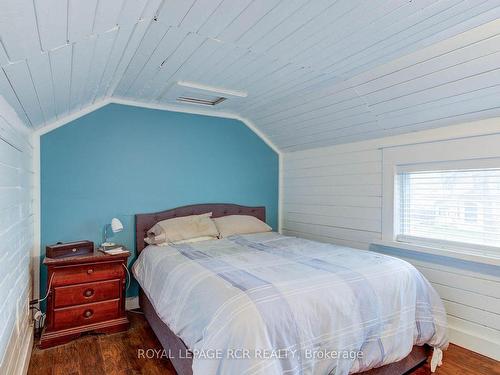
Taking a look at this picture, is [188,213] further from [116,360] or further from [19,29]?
[19,29]

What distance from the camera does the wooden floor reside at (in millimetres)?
2062

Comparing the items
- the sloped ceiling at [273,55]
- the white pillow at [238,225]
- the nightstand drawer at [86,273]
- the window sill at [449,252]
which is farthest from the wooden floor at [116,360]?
the sloped ceiling at [273,55]

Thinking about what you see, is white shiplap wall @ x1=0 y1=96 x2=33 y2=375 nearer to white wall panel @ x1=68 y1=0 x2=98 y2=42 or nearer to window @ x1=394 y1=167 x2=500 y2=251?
white wall panel @ x1=68 y1=0 x2=98 y2=42

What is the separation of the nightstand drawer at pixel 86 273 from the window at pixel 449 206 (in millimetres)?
2611

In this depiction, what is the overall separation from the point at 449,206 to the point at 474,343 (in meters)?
1.07

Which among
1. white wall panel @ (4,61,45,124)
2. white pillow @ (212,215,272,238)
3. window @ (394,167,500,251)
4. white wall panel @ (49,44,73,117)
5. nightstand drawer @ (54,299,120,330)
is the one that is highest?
white wall panel @ (49,44,73,117)

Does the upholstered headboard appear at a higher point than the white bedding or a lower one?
higher

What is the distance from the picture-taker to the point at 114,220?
9.22 feet

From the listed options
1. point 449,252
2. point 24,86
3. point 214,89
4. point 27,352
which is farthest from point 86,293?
point 449,252

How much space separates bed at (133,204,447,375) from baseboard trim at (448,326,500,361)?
0.42 meters

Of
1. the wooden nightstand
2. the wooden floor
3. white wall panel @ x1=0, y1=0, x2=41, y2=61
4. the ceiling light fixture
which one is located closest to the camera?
white wall panel @ x1=0, y1=0, x2=41, y2=61

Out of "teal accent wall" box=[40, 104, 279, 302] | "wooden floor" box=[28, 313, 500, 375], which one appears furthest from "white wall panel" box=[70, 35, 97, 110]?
"wooden floor" box=[28, 313, 500, 375]

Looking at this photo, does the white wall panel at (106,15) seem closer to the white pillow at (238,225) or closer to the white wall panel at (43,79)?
the white wall panel at (43,79)

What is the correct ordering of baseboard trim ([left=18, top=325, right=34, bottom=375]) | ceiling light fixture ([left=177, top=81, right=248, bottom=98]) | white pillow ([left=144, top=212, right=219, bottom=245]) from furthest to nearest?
white pillow ([left=144, top=212, right=219, bottom=245]) < ceiling light fixture ([left=177, top=81, right=248, bottom=98]) < baseboard trim ([left=18, top=325, right=34, bottom=375])
